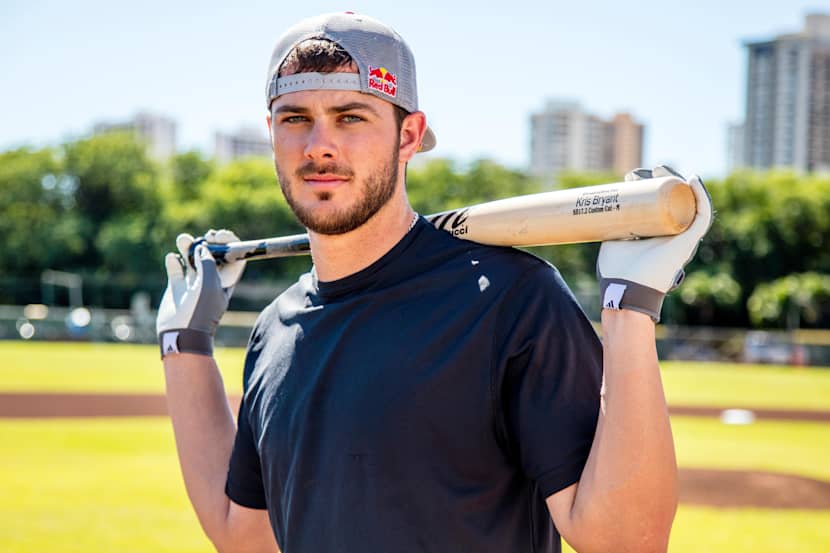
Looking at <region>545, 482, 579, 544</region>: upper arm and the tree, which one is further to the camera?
the tree

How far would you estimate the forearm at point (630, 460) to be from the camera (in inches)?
71.4

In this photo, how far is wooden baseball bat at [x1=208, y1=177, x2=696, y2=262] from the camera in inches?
74.1

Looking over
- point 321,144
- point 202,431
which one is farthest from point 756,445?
point 321,144

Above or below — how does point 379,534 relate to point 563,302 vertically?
below

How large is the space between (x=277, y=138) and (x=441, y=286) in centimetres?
50

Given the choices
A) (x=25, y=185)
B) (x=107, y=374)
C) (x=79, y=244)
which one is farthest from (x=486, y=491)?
(x=25, y=185)

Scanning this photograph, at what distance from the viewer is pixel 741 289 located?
50.1 m

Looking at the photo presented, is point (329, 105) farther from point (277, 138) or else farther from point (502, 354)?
point (502, 354)

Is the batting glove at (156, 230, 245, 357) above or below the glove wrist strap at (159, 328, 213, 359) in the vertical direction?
above

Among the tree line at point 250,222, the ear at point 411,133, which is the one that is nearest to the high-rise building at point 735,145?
the tree line at point 250,222

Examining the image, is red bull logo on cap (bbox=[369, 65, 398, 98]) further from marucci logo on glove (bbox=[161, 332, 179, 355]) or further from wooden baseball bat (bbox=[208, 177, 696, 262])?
marucci logo on glove (bbox=[161, 332, 179, 355])

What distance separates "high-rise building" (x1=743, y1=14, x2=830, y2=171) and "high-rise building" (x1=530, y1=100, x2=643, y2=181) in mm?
19099

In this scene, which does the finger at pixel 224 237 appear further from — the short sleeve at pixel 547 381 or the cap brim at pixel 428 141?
the short sleeve at pixel 547 381

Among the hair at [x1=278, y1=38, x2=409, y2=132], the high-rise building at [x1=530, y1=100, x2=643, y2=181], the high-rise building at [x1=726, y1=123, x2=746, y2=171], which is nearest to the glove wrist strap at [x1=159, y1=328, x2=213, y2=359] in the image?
the hair at [x1=278, y1=38, x2=409, y2=132]
